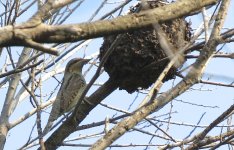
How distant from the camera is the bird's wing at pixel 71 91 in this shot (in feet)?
14.8

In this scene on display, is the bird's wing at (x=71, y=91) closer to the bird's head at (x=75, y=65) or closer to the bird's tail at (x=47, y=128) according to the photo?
the bird's head at (x=75, y=65)

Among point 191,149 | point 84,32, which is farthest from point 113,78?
point 84,32

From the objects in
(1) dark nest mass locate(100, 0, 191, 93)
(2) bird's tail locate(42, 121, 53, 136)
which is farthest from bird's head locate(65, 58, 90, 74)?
(1) dark nest mass locate(100, 0, 191, 93)

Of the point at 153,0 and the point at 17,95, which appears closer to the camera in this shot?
the point at 153,0

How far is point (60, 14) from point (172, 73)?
1.45m

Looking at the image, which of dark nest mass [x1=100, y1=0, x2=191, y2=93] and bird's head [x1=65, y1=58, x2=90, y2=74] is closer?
dark nest mass [x1=100, y1=0, x2=191, y2=93]

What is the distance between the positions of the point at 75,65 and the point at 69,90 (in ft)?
1.17

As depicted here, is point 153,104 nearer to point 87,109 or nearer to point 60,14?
point 87,109

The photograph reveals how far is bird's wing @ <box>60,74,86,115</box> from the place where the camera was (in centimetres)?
450

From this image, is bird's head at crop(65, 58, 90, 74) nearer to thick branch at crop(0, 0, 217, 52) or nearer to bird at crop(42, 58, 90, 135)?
bird at crop(42, 58, 90, 135)

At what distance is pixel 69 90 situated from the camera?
Result: 15.3 feet

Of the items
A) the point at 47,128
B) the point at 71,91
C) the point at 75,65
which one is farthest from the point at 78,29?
the point at 75,65

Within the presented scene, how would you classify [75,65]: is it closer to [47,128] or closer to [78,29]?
[47,128]

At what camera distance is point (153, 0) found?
363 cm
